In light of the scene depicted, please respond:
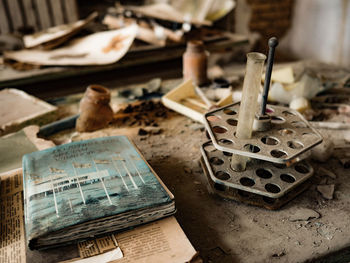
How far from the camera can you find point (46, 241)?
2.49ft

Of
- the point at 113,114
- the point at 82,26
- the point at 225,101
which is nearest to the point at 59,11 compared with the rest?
the point at 82,26

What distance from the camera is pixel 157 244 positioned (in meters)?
0.79

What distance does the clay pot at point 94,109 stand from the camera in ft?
4.42

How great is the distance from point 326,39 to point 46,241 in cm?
417

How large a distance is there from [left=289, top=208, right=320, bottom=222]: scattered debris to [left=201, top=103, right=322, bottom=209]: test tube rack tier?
0.17 ft

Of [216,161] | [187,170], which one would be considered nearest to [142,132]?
[187,170]

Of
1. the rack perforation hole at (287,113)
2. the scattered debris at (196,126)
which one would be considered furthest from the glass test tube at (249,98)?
the scattered debris at (196,126)

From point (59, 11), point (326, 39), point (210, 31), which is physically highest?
point (59, 11)

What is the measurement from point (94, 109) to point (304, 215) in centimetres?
92

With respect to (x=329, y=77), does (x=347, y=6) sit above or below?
above

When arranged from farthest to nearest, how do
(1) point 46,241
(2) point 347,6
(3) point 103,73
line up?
(2) point 347,6 < (3) point 103,73 < (1) point 46,241

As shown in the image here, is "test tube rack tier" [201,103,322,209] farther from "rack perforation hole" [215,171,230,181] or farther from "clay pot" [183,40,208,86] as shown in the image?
"clay pot" [183,40,208,86]

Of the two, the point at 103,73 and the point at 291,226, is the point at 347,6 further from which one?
the point at 291,226

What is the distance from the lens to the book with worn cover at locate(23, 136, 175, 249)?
0.78 metres
